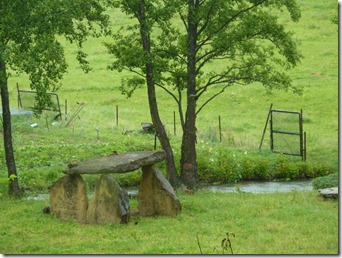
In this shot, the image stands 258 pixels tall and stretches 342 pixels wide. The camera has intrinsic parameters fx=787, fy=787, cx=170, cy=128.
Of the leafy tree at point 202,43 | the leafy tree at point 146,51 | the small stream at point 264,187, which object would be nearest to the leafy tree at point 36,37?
the leafy tree at point 146,51

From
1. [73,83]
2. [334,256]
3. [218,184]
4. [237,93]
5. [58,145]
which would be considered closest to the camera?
[334,256]

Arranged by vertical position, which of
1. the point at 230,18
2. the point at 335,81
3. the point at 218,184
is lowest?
the point at 218,184

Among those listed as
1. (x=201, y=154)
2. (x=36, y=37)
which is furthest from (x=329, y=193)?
(x=36, y=37)

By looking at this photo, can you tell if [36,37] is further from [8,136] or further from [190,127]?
[190,127]

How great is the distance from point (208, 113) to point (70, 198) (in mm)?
26183

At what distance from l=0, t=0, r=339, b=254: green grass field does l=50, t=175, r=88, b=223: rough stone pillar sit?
Answer: 415 millimetres

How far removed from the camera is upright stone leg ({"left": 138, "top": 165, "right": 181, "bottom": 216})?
73.6 feet

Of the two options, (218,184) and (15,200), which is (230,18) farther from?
(15,200)

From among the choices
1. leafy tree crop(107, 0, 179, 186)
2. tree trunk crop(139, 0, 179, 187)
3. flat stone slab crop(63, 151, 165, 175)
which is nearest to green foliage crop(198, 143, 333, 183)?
tree trunk crop(139, 0, 179, 187)

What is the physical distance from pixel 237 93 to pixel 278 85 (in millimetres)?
21167

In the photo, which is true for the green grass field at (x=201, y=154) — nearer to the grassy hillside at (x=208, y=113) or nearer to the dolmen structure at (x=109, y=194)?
the grassy hillside at (x=208, y=113)

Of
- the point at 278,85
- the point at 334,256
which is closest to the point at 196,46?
the point at 278,85

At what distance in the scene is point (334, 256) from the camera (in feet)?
52.9

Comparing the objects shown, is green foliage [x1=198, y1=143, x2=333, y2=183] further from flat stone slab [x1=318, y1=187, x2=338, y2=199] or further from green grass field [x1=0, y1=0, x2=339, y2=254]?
flat stone slab [x1=318, y1=187, x2=338, y2=199]
